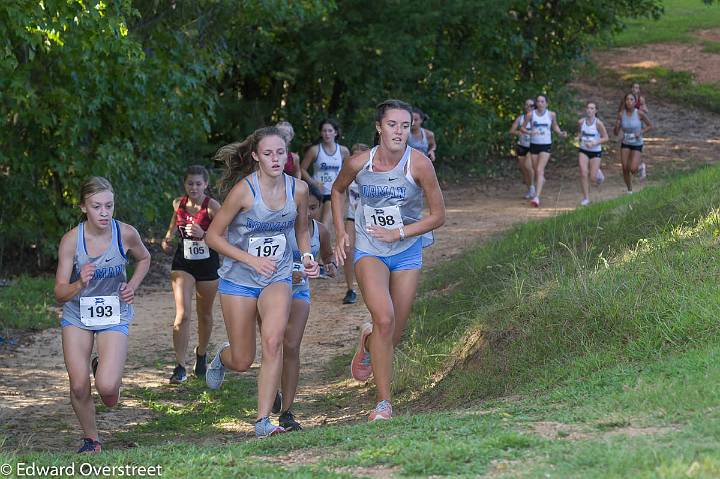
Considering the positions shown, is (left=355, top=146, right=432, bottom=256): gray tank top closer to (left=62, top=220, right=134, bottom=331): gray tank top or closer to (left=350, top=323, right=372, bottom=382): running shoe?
(left=350, top=323, right=372, bottom=382): running shoe

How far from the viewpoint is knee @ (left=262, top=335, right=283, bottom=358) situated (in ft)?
23.8

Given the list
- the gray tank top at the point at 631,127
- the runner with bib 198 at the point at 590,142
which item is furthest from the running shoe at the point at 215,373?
the gray tank top at the point at 631,127

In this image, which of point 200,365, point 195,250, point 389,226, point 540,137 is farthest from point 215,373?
point 540,137

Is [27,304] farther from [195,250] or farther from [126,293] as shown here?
[126,293]

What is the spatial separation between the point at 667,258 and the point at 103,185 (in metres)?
4.30

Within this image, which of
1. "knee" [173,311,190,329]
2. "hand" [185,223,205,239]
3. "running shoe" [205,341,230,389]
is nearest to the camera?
"running shoe" [205,341,230,389]

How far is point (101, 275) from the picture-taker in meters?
7.63

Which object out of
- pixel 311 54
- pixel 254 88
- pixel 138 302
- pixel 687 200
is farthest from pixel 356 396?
pixel 254 88

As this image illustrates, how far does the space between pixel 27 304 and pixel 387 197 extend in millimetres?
6453

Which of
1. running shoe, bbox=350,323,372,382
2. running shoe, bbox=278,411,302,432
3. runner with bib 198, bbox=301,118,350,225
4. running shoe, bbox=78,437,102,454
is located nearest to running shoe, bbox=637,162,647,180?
runner with bib 198, bbox=301,118,350,225

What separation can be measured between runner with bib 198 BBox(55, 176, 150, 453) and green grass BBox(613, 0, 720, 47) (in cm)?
2759

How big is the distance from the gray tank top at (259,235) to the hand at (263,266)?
0.35 ft

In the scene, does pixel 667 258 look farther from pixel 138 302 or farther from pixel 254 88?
pixel 254 88

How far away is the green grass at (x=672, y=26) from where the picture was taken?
3412 cm
